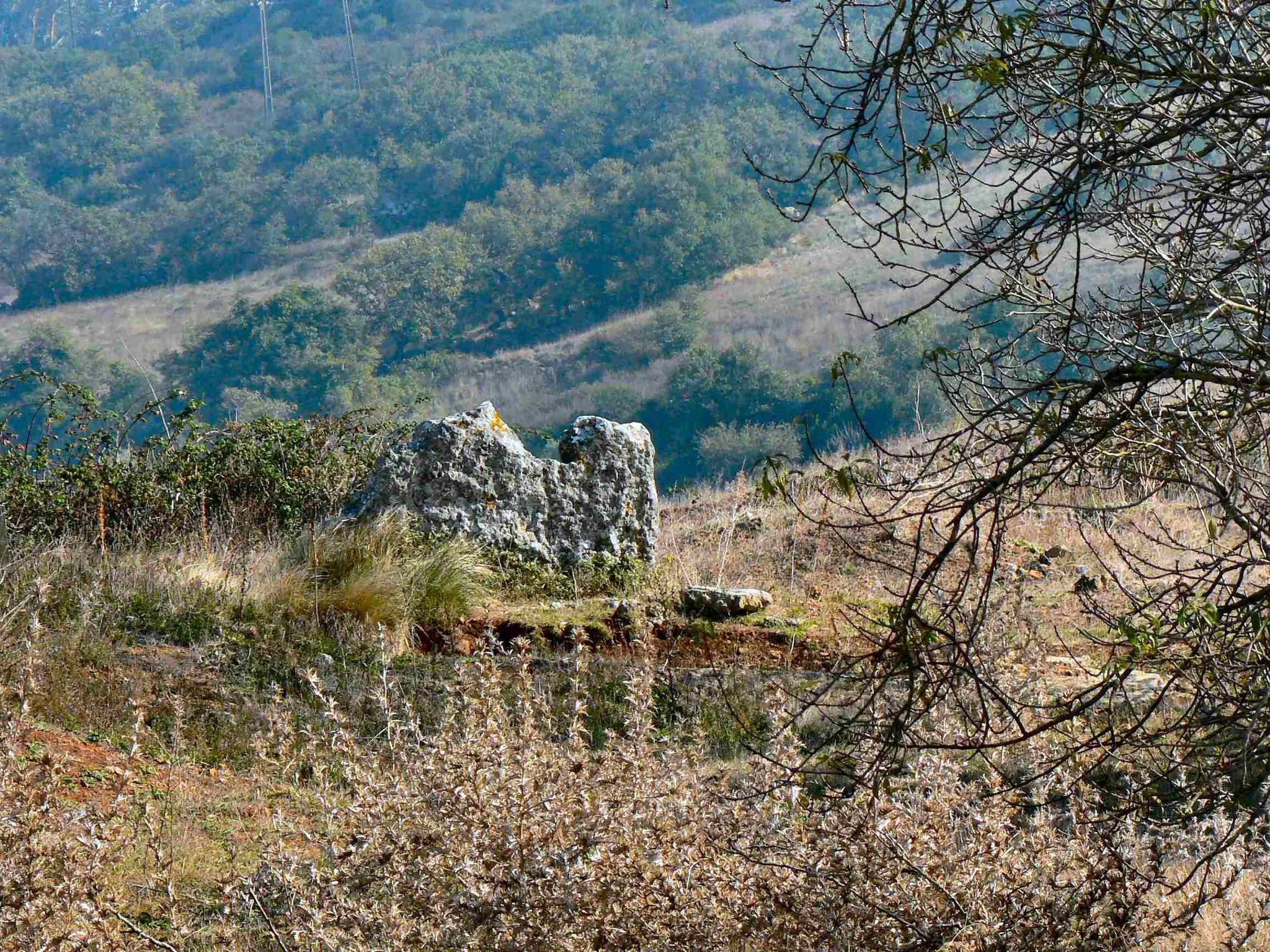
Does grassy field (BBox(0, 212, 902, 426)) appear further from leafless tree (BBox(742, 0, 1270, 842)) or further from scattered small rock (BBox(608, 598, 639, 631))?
leafless tree (BBox(742, 0, 1270, 842))

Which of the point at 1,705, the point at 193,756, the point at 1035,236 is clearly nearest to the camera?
the point at 1035,236

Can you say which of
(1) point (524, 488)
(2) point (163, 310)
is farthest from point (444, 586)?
(2) point (163, 310)

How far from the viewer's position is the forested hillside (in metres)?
41.3

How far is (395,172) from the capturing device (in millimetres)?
61406

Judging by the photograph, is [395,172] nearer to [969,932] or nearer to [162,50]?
[162,50]

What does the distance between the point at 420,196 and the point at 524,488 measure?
54.9m

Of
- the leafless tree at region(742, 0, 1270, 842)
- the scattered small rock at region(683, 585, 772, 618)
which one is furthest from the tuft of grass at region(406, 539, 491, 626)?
the leafless tree at region(742, 0, 1270, 842)

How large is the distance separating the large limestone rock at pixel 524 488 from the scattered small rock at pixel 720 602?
44.3 inches

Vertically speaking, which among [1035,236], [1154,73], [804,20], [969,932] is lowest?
[969,932]

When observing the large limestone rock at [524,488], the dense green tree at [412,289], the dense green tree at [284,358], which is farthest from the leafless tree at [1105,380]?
the dense green tree at [412,289]

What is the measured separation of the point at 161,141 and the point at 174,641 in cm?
6813

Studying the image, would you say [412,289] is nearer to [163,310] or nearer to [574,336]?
[574,336]

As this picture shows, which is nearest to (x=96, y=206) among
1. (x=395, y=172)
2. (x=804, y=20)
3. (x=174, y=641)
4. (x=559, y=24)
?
(x=395, y=172)

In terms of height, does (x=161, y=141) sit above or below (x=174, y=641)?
above
